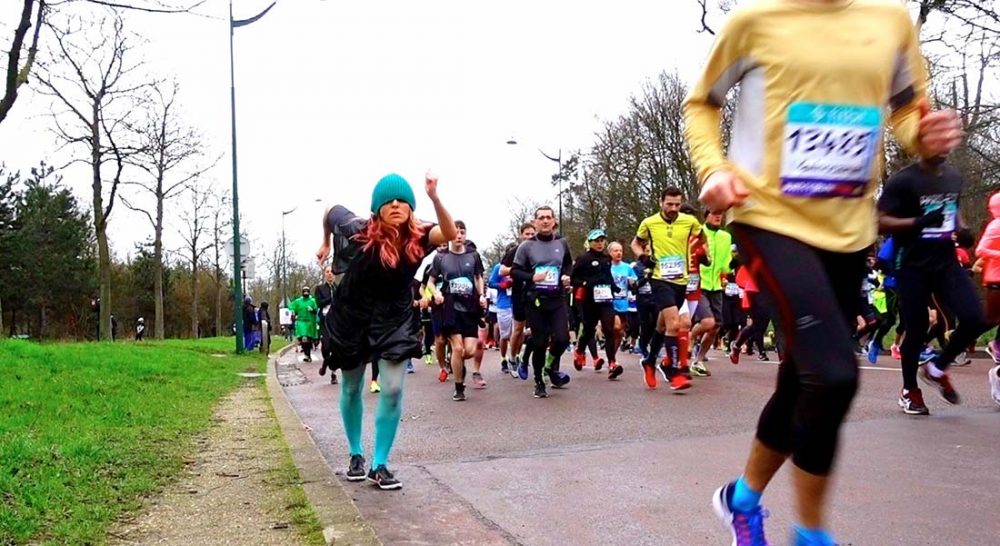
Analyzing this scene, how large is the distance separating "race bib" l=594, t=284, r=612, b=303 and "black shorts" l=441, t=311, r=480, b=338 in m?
1.75

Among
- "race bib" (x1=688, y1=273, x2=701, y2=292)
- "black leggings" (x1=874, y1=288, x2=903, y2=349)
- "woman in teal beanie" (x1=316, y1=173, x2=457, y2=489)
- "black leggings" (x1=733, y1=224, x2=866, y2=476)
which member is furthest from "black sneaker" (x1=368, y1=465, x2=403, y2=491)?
"black leggings" (x1=874, y1=288, x2=903, y2=349)

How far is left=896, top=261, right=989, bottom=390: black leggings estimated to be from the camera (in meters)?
6.16

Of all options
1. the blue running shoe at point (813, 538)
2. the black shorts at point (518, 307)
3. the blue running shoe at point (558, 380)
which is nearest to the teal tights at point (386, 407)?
the blue running shoe at point (813, 538)

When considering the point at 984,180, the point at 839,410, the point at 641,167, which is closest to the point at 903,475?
the point at 839,410

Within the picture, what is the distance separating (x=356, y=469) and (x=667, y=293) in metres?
5.08

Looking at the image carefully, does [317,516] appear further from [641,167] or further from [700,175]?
[641,167]

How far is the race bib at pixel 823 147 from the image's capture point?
282 cm

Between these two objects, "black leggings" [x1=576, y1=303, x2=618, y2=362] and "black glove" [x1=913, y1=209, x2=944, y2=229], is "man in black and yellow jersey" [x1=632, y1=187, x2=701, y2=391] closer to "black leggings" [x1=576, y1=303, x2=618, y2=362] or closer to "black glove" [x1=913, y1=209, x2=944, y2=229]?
"black leggings" [x1=576, y1=303, x2=618, y2=362]

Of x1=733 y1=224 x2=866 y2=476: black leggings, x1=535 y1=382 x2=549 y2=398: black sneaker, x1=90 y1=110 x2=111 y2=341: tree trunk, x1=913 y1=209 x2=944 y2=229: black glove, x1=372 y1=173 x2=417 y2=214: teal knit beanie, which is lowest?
x1=535 y1=382 x2=549 y2=398: black sneaker

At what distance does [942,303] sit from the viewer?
644 cm

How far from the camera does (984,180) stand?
21.8m

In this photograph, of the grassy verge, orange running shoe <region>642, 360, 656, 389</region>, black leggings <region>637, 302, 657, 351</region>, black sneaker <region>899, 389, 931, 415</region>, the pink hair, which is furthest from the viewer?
black leggings <region>637, 302, 657, 351</region>

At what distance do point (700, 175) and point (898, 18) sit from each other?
32.6 inches

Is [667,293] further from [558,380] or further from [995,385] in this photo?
[995,385]
